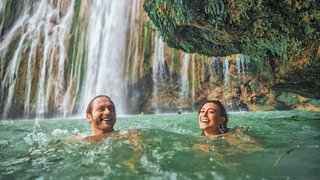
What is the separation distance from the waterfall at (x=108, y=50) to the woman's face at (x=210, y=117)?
18581mm

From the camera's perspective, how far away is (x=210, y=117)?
18.9ft

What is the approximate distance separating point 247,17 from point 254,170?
14.6 ft

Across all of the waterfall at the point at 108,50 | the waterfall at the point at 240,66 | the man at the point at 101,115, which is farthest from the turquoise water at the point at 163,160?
the waterfall at the point at 240,66

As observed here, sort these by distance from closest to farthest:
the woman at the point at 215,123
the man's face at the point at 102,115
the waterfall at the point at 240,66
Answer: the woman at the point at 215,123
the man's face at the point at 102,115
the waterfall at the point at 240,66

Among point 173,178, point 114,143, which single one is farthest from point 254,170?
point 114,143

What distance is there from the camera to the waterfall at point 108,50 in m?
24.1

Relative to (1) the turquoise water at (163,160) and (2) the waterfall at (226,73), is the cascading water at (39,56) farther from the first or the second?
(1) the turquoise water at (163,160)

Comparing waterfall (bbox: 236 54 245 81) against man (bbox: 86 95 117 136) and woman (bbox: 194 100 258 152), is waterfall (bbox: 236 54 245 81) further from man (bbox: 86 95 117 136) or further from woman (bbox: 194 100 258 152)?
man (bbox: 86 95 117 136)

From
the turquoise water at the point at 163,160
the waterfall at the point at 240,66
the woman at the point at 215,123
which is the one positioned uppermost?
the waterfall at the point at 240,66

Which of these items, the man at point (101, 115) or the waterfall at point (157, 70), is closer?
the man at point (101, 115)

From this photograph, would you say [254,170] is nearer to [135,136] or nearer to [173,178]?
[173,178]

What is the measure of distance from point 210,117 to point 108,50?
19636 mm

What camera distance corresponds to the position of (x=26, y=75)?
2533 cm

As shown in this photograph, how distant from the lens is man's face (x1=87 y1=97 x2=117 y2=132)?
19.0 ft
